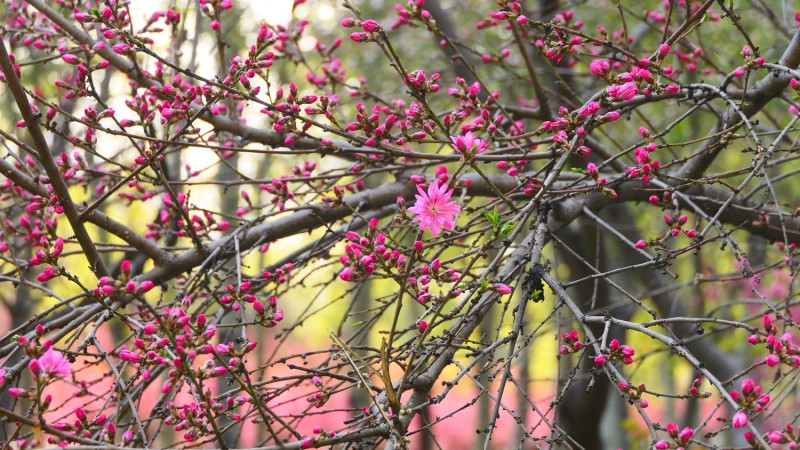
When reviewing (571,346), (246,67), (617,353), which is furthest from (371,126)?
(617,353)

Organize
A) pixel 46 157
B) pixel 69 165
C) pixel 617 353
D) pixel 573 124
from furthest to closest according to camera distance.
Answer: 1. pixel 69 165
2. pixel 46 157
3. pixel 573 124
4. pixel 617 353

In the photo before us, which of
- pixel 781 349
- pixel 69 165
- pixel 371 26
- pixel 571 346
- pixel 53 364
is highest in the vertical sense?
pixel 69 165

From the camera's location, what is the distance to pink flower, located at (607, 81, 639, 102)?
215 cm

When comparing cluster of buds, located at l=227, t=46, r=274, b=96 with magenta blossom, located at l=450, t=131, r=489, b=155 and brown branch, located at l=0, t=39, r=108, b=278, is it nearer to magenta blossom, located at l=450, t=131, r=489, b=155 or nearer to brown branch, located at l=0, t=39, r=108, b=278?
brown branch, located at l=0, t=39, r=108, b=278

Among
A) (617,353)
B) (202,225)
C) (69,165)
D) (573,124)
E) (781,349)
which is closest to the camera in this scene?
(781,349)

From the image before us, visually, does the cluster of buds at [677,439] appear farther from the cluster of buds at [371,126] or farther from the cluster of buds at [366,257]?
the cluster of buds at [371,126]

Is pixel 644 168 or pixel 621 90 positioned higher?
pixel 621 90

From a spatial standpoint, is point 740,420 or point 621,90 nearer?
point 740,420

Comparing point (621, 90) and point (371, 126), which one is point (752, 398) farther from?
point (371, 126)

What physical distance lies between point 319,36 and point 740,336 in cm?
628

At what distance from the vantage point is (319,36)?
9156mm

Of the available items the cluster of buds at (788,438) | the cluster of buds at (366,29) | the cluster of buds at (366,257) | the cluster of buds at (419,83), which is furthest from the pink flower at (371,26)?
the cluster of buds at (788,438)

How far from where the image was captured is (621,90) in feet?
7.14

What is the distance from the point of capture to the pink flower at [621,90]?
2.15 m
